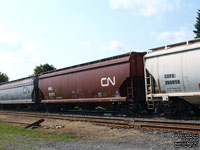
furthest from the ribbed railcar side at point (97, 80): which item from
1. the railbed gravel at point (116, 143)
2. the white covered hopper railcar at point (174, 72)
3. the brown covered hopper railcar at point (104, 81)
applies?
the railbed gravel at point (116, 143)

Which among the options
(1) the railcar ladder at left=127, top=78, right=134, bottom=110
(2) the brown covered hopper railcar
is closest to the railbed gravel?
(1) the railcar ladder at left=127, top=78, right=134, bottom=110

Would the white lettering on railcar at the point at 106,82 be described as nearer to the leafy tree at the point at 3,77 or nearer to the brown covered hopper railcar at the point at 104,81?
the brown covered hopper railcar at the point at 104,81

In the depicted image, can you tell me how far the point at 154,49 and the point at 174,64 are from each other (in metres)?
1.77

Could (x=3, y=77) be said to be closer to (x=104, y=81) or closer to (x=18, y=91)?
(x=18, y=91)

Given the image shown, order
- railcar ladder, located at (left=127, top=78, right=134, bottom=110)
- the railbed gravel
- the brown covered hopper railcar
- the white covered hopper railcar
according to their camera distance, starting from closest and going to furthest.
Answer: the railbed gravel
the white covered hopper railcar
railcar ladder, located at (left=127, top=78, right=134, bottom=110)
the brown covered hopper railcar

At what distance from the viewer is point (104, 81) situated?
1420 centimetres

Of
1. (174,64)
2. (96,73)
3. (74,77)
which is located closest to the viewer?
(174,64)

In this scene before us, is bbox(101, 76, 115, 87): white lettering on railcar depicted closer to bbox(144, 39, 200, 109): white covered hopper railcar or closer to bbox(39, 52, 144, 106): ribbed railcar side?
bbox(39, 52, 144, 106): ribbed railcar side

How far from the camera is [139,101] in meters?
13.2

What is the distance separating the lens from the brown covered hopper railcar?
13039 millimetres

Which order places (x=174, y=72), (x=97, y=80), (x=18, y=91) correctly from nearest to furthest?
(x=174, y=72) < (x=97, y=80) < (x=18, y=91)

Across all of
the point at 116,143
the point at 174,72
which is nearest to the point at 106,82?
the point at 174,72

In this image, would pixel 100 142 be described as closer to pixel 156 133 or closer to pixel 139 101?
pixel 156 133

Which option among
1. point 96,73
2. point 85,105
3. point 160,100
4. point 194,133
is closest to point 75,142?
Answer: point 194,133
